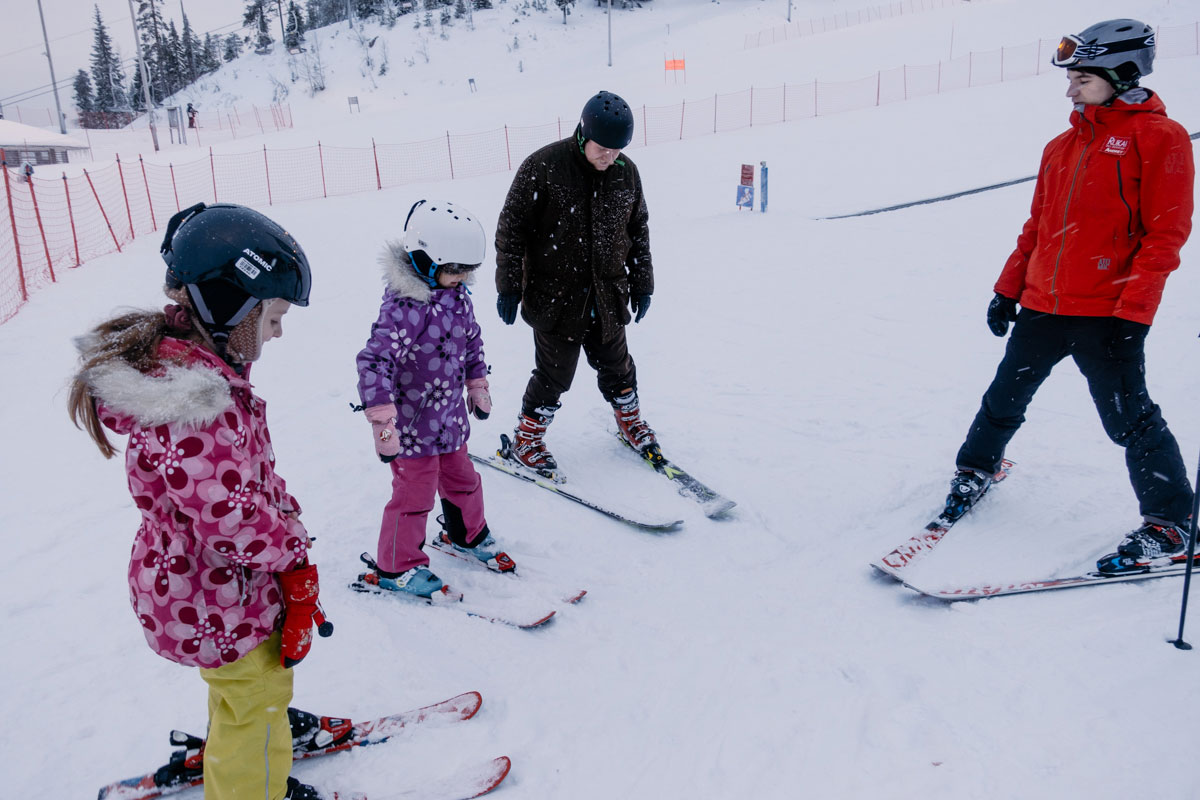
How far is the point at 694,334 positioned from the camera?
6.54m

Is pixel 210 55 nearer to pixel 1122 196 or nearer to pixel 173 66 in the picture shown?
pixel 173 66

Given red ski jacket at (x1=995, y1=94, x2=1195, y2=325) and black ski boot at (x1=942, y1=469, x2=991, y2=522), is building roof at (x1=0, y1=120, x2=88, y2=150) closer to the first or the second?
black ski boot at (x1=942, y1=469, x2=991, y2=522)

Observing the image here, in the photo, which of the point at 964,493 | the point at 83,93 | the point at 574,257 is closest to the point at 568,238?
the point at 574,257

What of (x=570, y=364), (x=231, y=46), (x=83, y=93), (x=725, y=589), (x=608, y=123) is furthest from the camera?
(x=231, y=46)

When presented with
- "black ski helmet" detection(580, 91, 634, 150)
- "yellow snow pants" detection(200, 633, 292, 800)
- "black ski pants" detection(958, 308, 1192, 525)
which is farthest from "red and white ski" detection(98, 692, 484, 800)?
"black ski pants" detection(958, 308, 1192, 525)

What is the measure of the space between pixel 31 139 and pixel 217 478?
42.5m

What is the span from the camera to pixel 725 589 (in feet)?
10.3

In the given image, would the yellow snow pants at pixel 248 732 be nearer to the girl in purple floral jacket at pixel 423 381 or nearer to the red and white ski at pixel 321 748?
the red and white ski at pixel 321 748

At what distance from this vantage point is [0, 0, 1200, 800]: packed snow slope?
86.7 inches

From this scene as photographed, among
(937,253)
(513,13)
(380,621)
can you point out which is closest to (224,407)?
(380,621)

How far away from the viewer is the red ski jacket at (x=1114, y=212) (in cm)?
270

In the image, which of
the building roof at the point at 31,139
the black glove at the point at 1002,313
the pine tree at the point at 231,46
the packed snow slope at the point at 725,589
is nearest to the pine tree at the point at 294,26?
the pine tree at the point at 231,46

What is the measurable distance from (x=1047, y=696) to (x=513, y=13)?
57.8 m

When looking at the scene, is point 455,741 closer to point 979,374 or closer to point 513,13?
point 979,374
